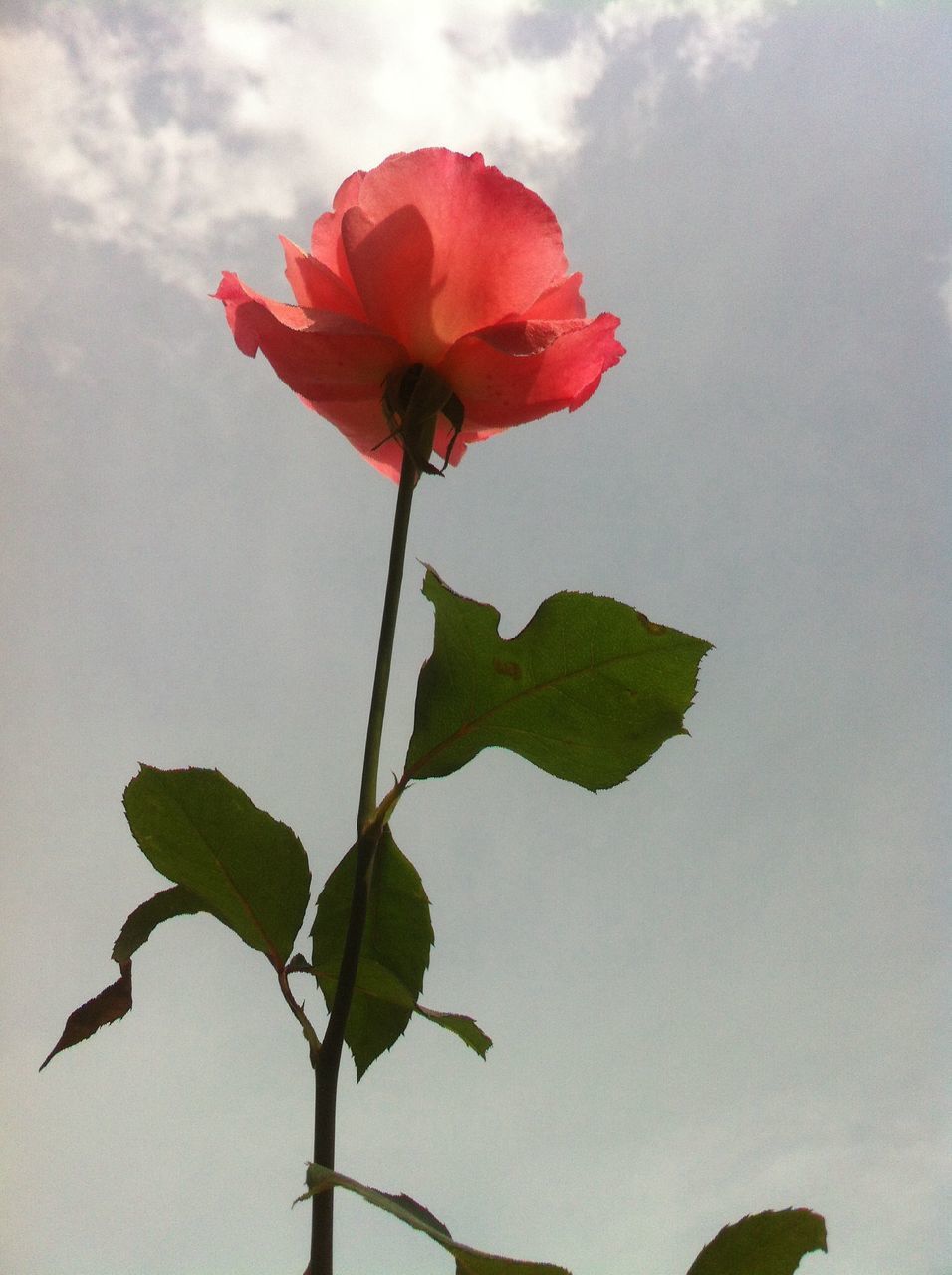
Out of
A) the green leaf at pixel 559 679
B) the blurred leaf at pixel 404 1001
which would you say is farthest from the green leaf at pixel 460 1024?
the green leaf at pixel 559 679

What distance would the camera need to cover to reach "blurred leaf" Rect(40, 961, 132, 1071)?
39cm

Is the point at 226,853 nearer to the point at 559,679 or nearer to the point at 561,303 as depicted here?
the point at 559,679

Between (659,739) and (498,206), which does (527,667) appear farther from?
(498,206)

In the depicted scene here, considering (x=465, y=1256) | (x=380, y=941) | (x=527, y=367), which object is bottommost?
(x=465, y=1256)

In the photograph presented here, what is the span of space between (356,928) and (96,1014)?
13 cm

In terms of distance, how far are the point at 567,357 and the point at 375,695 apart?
0.21 meters

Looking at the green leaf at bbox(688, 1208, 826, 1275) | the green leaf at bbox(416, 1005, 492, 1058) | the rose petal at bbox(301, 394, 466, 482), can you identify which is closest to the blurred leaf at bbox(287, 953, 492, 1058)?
the green leaf at bbox(416, 1005, 492, 1058)

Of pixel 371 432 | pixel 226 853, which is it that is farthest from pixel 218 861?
pixel 371 432

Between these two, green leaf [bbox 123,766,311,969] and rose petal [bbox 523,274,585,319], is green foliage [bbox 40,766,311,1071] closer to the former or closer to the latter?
green leaf [bbox 123,766,311,969]

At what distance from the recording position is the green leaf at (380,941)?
43 cm

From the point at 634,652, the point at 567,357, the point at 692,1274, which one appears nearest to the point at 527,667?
the point at 634,652

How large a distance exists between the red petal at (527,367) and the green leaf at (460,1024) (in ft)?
0.91

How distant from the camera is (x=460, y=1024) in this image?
16.7 inches

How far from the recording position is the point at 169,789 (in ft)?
1.43
